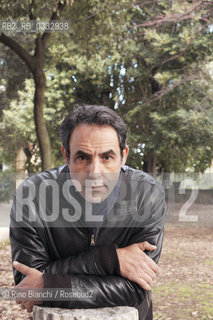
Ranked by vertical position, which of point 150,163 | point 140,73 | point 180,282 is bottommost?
point 180,282

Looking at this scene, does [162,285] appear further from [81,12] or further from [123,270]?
[81,12]

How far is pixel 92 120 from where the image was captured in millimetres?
2732

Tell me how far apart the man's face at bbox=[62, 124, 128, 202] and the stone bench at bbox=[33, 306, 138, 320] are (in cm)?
68

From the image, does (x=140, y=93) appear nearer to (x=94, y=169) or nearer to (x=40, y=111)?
(x=40, y=111)

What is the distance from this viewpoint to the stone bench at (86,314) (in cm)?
254

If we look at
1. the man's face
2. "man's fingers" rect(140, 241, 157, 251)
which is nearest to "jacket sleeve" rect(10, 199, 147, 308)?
"man's fingers" rect(140, 241, 157, 251)

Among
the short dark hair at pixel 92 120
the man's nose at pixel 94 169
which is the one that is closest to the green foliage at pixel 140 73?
the short dark hair at pixel 92 120

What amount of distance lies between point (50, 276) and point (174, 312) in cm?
429

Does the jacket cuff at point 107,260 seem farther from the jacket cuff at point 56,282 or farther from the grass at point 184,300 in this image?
the grass at point 184,300

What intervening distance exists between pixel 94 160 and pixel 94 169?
63 mm

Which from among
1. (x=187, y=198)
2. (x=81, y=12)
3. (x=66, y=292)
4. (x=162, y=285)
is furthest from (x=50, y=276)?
(x=187, y=198)

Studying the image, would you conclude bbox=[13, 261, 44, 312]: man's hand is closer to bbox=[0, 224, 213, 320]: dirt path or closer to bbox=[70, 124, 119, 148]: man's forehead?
bbox=[70, 124, 119, 148]: man's forehead

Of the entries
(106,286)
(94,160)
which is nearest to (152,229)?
(106,286)

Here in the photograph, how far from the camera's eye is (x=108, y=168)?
273 cm
